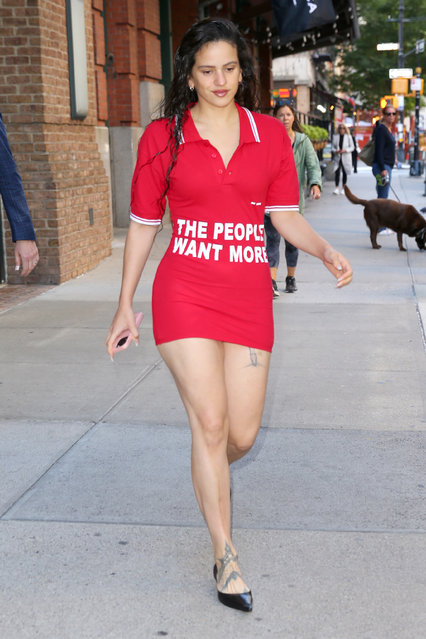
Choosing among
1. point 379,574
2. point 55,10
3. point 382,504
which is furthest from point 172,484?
point 55,10

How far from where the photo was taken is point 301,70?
56.7 m

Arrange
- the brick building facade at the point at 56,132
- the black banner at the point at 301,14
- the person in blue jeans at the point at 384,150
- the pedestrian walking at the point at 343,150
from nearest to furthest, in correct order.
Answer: the brick building facade at the point at 56,132 < the person in blue jeans at the point at 384,150 < the black banner at the point at 301,14 < the pedestrian walking at the point at 343,150

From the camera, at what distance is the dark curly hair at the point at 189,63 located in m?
3.51

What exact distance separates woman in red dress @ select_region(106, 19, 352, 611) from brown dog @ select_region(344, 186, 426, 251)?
9968mm

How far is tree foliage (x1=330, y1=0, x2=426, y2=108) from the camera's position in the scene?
61.1 metres

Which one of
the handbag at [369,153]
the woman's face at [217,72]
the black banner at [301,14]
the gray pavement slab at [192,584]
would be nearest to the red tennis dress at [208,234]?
the woman's face at [217,72]

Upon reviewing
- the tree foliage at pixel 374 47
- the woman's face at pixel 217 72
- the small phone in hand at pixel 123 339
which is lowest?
the small phone in hand at pixel 123 339

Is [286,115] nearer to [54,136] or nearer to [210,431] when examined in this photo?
[54,136]

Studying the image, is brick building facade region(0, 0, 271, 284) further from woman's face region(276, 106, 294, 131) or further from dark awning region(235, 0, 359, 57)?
dark awning region(235, 0, 359, 57)

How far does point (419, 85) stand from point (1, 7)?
3433 centimetres

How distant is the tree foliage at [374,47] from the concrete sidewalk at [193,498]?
54.7 meters

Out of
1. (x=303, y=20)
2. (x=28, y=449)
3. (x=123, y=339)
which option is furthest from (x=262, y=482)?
(x=303, y=20)

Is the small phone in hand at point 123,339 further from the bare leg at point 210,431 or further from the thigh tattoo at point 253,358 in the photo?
the thigh tattoo at point 253,358

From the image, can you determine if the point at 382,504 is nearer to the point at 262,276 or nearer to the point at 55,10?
the point at 262,276
